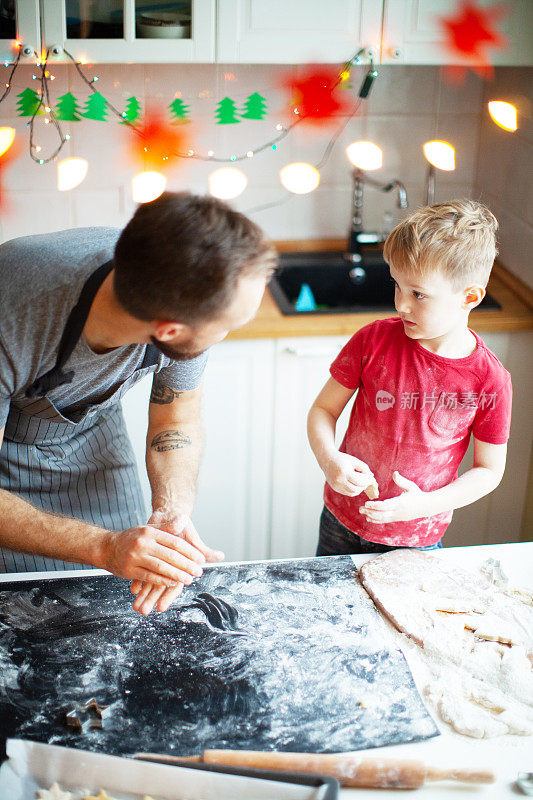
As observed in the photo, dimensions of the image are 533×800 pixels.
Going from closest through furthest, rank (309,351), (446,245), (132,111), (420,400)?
(446,245), (420,400), (309,351), (132,111)

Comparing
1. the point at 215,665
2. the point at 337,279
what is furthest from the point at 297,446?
the point at 215,665

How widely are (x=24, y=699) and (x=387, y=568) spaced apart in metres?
0.60

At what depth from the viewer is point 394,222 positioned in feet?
8.54

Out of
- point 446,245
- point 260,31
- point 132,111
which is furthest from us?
point 132,111

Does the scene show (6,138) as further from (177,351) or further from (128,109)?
(177,351)

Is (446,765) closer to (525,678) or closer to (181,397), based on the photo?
(525,678)

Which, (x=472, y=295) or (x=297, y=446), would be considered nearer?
(x=472, y=295)

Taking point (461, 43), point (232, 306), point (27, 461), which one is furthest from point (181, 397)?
point (461, 43)

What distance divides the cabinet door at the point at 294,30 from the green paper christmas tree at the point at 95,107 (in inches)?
15.1

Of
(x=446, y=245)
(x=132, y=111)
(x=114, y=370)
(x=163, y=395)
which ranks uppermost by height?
(x=132, y=111)

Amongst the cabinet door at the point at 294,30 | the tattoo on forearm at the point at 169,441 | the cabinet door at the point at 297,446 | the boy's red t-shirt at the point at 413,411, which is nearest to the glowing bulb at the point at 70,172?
the cabinet door at the point at 294,30

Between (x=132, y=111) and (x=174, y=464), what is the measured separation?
4.10ft

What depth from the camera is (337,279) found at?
8.42 ft

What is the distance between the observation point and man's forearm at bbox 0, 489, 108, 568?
1.26m
